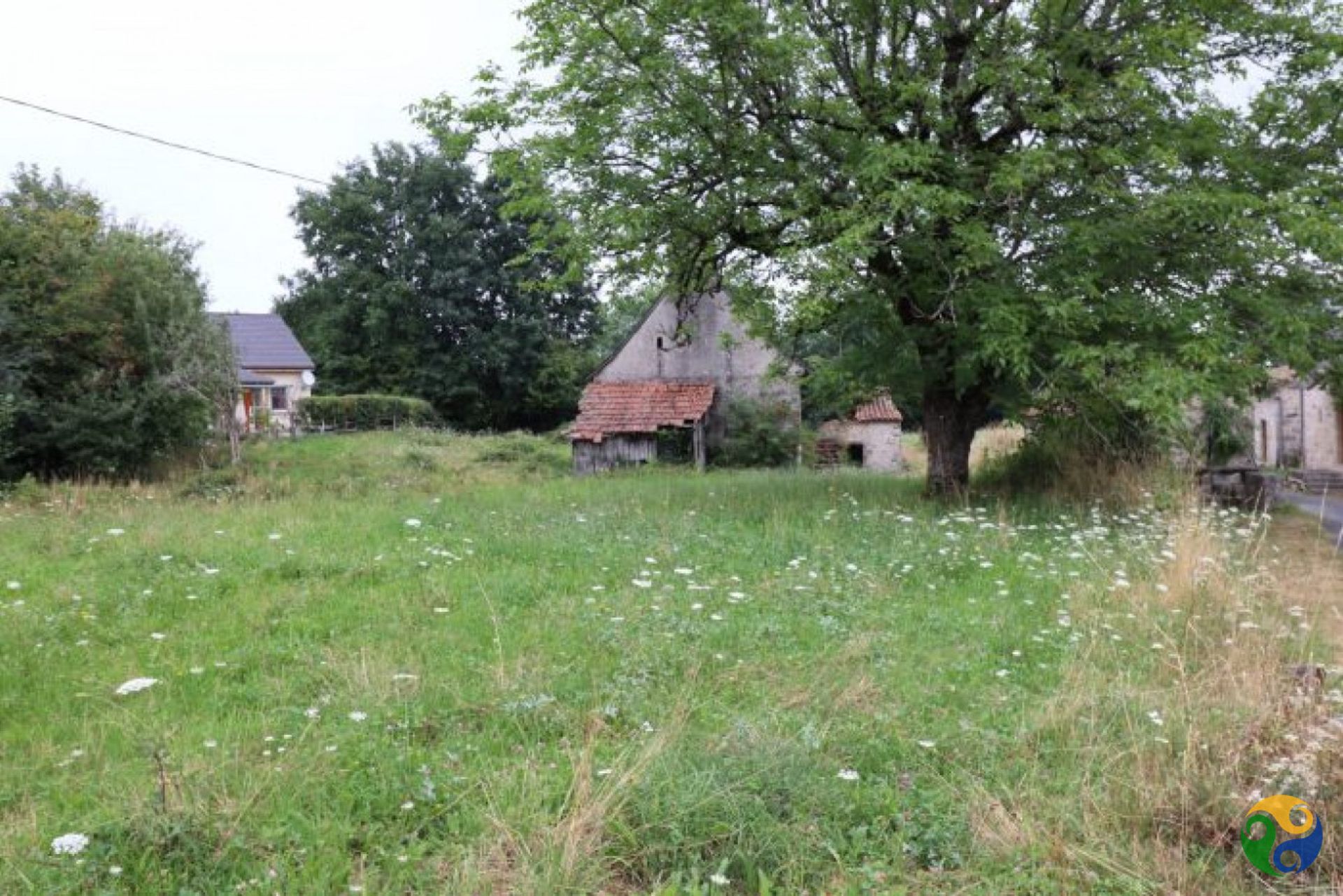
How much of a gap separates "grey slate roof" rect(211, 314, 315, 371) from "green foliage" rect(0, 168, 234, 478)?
19.6 meters

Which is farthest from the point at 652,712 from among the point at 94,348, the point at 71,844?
the point at 94,348

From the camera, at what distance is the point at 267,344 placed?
41875 millimetres

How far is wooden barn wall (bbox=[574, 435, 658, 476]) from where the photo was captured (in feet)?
95.7

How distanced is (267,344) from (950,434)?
3781 cm

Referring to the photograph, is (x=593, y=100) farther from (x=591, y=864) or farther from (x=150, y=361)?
(x=150, y=361)

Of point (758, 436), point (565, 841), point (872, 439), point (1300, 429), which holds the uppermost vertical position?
point (1300, 429)

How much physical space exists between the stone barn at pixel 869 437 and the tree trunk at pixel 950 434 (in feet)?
61.4

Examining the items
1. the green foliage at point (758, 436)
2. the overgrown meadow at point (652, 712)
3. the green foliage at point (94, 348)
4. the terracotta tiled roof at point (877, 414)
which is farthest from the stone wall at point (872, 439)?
the overgrown meadow at point (652, 712)

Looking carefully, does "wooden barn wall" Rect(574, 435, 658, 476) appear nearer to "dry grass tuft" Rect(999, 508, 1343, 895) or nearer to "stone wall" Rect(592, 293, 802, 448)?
"stone wall" Rect(592, 293, 802, 448)

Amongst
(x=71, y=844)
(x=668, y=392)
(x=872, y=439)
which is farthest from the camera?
(x=872, y=439)

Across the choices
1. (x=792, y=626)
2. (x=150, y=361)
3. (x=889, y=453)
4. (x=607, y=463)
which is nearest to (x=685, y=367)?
(x=607, y=463)

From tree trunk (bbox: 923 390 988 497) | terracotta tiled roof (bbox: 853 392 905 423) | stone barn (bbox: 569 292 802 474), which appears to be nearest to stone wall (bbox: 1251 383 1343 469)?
terracotta tiled roof (bbox: 853 392 905 423)

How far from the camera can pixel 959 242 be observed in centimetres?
1026

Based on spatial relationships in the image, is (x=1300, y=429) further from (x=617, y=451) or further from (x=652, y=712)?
(x=652, y=712)
